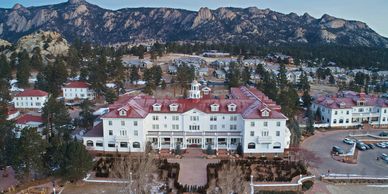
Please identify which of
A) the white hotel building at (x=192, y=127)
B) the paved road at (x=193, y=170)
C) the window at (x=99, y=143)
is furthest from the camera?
the window at (x=99, y=143)

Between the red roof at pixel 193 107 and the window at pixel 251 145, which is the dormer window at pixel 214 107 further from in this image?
the window at pixel 251 145

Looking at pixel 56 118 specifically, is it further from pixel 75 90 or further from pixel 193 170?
pixel 75 90

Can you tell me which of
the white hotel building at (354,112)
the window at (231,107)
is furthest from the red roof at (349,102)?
the window at (231,107)

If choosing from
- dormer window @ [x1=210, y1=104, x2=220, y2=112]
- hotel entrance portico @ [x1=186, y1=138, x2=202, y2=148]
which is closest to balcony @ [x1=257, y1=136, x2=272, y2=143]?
dormer window @ [x1=210, y1=104, x2=220, y2=112]

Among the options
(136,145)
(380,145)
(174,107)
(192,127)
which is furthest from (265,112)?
(380,145)

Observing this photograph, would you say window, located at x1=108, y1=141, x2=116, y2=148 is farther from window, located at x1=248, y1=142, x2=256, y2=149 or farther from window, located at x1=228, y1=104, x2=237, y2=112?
window, located at x1=248, y1=142, x2=256, y2=149

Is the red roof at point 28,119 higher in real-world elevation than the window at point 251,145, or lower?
higher
